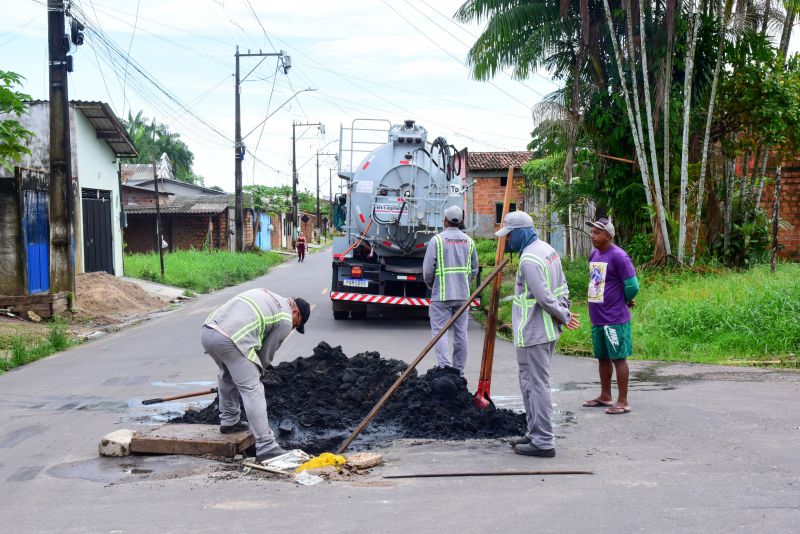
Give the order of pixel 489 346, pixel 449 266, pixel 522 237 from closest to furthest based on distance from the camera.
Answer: pixel 522 237, pixel 489 346, pixel 449 266

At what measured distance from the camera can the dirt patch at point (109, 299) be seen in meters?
17.3

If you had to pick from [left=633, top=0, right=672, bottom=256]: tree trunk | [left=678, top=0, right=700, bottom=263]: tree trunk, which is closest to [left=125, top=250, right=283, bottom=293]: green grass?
[left=633, top=0, right=672, bottom=256]: tree trunk

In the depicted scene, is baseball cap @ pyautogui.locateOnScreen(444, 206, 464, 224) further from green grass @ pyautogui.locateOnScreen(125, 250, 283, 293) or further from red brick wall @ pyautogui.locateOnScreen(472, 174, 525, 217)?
red brick wall @ pyautogui.locateOnScreen(472, 174, 525, 217)

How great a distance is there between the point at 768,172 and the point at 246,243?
32382mm

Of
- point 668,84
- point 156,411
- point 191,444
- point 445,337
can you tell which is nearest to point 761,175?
point 668,84

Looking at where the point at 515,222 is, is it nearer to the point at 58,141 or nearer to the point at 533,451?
the point at 533,451

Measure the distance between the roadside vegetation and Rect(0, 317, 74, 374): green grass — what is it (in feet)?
24.0

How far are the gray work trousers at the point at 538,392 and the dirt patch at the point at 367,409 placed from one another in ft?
2.20

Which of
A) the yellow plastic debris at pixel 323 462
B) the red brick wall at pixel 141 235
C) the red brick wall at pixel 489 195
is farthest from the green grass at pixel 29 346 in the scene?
the red brick wall at pixel 141 235

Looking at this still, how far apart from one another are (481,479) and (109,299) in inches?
588

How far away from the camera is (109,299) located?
61.0 ft

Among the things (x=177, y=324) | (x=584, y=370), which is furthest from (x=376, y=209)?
(x=584, y=370)

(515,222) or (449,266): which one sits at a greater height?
(515,222)

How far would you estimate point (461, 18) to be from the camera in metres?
19.1
